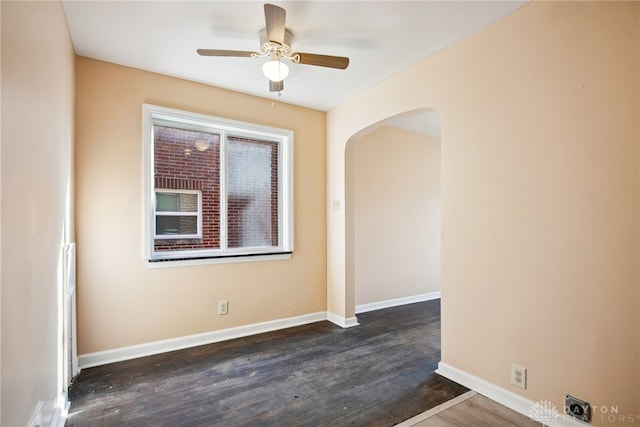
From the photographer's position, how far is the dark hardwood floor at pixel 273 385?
2.01 meters

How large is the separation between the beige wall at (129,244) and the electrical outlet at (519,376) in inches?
92.5

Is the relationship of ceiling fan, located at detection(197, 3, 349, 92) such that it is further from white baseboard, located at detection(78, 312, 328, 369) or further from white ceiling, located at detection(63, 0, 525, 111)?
white baseboard, located at detection(78, 312, 328, 369)

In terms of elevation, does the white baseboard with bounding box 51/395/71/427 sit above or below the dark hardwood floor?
above

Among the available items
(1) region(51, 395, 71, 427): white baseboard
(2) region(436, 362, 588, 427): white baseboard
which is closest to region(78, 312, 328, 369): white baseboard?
(1) region(51, 395, 71, 427): white baseboard

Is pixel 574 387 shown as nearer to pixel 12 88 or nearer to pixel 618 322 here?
pixel 618 322

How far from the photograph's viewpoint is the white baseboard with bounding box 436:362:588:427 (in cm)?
183

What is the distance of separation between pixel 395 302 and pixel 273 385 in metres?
2.63

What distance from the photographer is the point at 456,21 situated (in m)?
2.20

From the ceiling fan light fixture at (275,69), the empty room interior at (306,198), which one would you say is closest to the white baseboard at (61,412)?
the empty room interior at (306,198)

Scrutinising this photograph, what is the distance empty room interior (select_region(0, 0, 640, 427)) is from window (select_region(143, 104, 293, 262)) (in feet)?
0.08

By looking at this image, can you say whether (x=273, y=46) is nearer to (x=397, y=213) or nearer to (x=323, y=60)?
(x=323, y=60)

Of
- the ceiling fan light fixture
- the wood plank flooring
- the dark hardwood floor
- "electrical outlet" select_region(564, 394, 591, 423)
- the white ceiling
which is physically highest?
the white ceiling

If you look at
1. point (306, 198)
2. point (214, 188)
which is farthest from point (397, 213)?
point (214, 188)

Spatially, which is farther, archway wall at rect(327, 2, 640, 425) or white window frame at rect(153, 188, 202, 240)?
white window frame at rect(153, 188, 202, 240)
